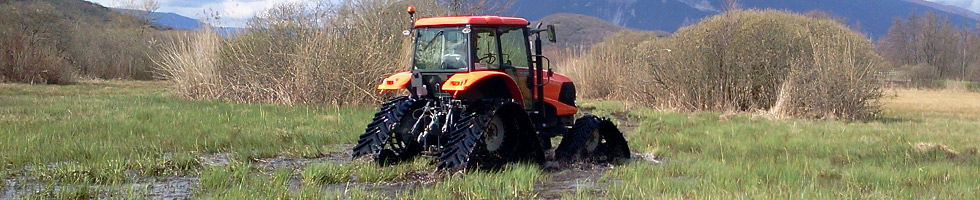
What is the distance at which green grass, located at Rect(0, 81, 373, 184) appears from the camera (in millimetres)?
7668

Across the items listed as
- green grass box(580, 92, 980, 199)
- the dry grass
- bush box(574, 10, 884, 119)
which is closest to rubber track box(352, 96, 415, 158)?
green grass box(580, 92, 980, 199)

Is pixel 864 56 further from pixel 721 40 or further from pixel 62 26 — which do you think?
pixel 62 26

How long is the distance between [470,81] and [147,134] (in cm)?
454

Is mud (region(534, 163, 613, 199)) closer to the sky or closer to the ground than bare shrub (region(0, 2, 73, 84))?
closer to the ground

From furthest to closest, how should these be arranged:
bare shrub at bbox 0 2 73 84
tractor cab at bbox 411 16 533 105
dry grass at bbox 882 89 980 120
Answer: bare shrub at bbox 0 2 73 84 → dry grass at bbox 882 89 980 120 → tractor cab at bbox 411 16 533 105

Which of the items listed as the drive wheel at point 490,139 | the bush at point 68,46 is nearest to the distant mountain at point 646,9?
the bush at point 68,46

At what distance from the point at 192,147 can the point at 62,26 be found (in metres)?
30.1

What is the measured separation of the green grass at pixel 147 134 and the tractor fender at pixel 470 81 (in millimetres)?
2220

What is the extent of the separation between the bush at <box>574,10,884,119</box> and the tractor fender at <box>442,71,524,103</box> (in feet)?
30.4

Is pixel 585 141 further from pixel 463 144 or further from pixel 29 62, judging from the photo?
pixel 29 62

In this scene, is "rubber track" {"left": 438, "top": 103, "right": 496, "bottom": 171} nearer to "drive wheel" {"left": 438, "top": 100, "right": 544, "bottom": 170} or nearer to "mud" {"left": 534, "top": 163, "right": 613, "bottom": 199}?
"drive wheel" {"left": 438, "top": 100, "right": 544, "bottom": 170}

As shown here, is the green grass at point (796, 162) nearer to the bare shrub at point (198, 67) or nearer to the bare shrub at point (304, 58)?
the bare shrub at point (304, 58)

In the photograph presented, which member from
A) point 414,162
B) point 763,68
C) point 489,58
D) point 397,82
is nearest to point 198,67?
point 763,68

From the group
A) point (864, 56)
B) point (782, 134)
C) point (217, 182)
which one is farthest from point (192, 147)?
point (864, 56)
